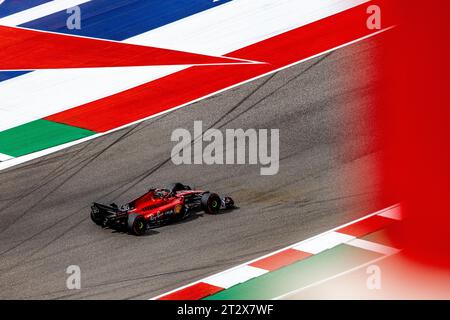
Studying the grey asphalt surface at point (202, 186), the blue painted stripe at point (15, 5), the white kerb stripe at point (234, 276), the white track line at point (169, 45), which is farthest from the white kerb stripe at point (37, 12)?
the white kerb stripe at point (234, 276)

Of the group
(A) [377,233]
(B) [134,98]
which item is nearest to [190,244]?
(A) [377,233]

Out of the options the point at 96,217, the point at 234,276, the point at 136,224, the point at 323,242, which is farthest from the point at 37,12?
the point at 234,276

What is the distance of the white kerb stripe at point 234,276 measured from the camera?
68.5ft

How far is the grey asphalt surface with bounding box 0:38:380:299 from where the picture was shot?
2155 cm

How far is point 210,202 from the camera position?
23016mm

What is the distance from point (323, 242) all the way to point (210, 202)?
2.47 metres

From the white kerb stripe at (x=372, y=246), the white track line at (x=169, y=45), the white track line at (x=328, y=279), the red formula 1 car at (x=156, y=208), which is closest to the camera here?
the white track line at (x=328, y=279)

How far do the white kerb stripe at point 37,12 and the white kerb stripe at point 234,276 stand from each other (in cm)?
1362

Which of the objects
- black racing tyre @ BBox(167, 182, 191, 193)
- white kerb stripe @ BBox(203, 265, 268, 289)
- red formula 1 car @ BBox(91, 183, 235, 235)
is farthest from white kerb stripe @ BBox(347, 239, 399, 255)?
black racing tyre @ BBox(167, 182, 191, 193)

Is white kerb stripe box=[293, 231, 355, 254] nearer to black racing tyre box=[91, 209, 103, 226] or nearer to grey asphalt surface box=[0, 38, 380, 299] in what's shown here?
grey asphalt surface box=[0, 38, 380, 299]

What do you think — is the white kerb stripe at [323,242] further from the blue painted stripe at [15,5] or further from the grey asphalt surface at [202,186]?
the blue painted stripe at [15,5]

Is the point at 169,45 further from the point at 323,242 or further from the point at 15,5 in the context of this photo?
the point at 323,242

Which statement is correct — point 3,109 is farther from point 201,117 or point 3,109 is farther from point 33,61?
point 201,117
